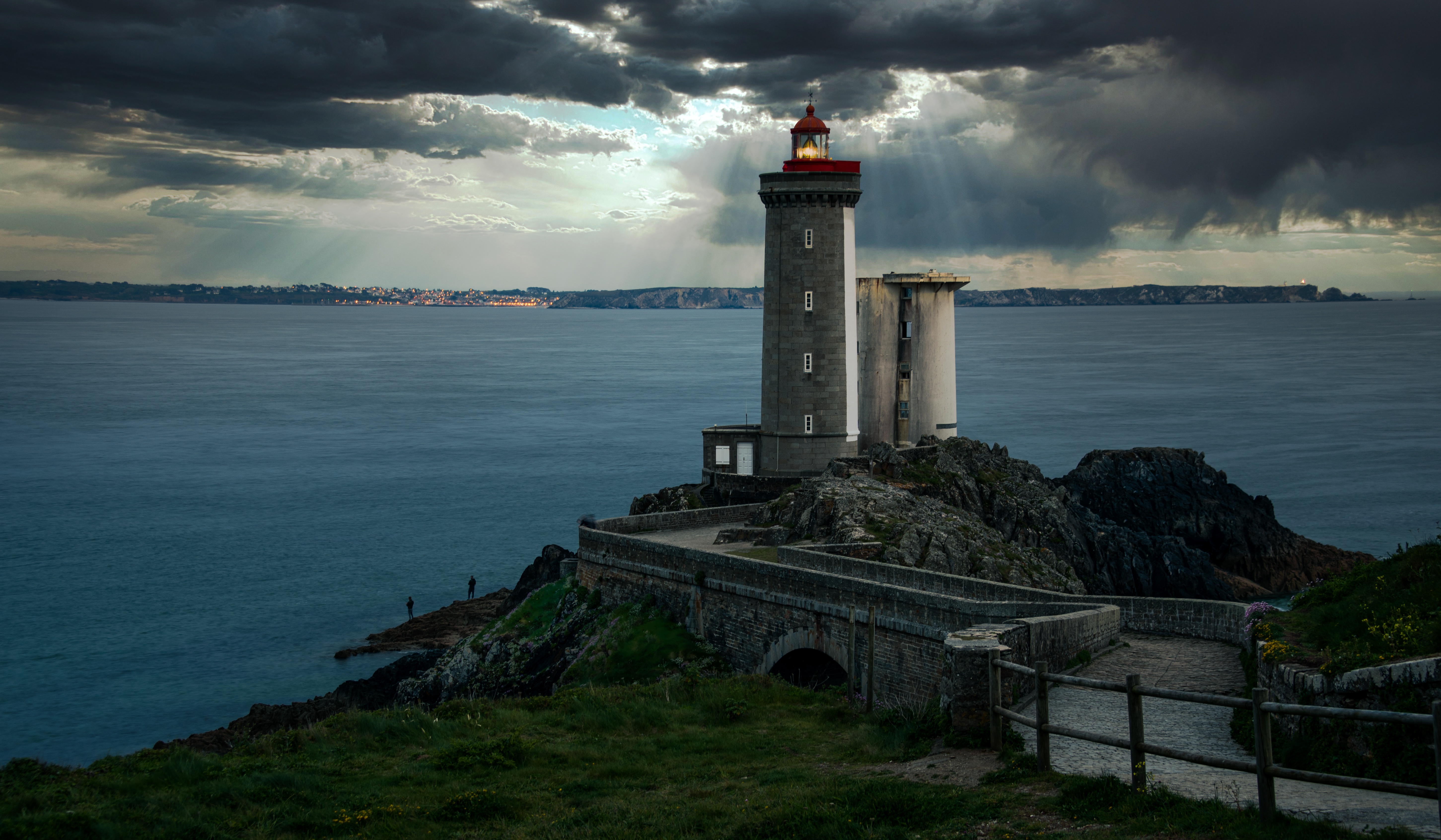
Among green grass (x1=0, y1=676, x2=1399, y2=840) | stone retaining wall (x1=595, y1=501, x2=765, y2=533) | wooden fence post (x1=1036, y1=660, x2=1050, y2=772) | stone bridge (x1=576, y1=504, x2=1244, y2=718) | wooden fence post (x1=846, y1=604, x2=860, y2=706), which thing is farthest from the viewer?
stone retaining wall (x1=595, y1=501, x2=765, y2=533)

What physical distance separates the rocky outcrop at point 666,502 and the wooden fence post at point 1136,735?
29.7 m

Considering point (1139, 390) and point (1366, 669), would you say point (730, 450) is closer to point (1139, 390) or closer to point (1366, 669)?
point (1366, 669)

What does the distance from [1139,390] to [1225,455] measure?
44.7 metres

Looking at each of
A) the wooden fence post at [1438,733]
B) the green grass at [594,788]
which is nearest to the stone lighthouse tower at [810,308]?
the green grass at [594,788]

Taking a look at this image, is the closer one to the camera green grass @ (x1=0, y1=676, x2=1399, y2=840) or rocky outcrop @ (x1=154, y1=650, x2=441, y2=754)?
green grass @ (x1=0, y1=676, x2=1399, y2=840)

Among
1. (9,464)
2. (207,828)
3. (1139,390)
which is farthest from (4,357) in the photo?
(207,828)

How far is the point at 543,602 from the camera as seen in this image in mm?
32781

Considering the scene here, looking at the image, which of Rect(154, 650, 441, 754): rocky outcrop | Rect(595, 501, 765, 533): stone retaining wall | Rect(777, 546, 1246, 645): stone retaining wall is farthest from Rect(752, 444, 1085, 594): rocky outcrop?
Rect(154, 650, 441, 754): rocky outcrop

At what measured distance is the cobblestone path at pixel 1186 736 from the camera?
26.9ft

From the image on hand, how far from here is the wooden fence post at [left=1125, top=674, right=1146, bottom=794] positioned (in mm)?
9008

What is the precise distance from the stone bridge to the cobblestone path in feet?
1.85

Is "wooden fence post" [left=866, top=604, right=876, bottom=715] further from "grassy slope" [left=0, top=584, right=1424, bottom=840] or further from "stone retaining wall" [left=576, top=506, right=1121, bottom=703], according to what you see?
"grassy slope" [left=0, top=584, right=1424, bottom=840]

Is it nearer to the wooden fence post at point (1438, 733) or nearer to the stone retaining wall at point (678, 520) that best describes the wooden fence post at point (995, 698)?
the wooden fence post at point (1438, 733)

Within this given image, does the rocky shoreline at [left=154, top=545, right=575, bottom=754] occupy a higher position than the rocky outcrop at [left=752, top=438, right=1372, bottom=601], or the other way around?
the rocky outcrop at [left=752, top=438, right=1372, bottom=601]
